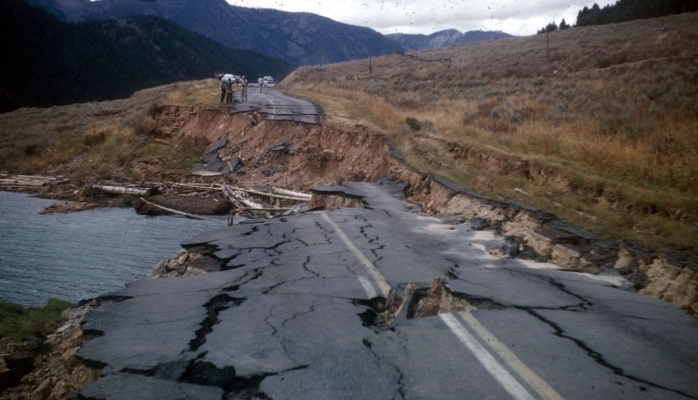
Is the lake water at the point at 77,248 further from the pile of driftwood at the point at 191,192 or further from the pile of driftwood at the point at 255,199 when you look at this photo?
the pile of driftwood at the point at 191,192

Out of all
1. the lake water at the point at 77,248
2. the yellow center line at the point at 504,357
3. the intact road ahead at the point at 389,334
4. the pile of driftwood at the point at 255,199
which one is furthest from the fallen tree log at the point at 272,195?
the yellow center line at the point at 504,357

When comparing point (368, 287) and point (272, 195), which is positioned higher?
Answer: point (368, 287)

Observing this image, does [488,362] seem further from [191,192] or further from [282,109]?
[282,109]

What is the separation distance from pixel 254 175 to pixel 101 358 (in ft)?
51.5

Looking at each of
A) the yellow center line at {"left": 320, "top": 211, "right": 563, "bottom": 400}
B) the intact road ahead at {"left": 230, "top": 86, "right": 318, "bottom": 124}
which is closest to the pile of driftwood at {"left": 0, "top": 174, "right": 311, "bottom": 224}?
the intact road ahead at {"left": 230, "top": 86, "right": 318, "bottom": 124}

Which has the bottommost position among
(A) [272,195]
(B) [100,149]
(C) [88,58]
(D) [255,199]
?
(D) [255,199]

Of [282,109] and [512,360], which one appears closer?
[512,360]

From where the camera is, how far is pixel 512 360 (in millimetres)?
3883

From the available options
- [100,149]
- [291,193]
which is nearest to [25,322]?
[291,193]

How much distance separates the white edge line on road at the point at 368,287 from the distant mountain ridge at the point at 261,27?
144 meters

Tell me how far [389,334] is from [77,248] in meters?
11.4

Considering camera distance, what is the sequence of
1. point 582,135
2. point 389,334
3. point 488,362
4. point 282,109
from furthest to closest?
1. point 282,109
2. point 582,135
3. point 389,334
4. point 488,362

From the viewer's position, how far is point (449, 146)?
15812 mm

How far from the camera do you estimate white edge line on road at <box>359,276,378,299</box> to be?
18.4ft
